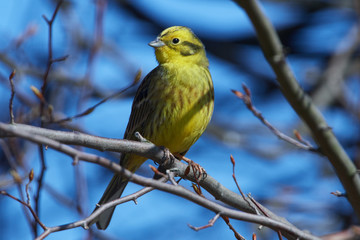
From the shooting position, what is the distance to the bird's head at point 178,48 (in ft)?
16.1

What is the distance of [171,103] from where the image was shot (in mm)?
4387

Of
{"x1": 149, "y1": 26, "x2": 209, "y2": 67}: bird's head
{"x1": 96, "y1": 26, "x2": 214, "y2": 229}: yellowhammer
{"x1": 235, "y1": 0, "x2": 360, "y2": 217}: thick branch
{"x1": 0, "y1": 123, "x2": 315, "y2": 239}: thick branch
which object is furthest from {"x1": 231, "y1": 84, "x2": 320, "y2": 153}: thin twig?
{"x1": 149, "y1": 26, "x2": 209, "y2": 67}: bird's head

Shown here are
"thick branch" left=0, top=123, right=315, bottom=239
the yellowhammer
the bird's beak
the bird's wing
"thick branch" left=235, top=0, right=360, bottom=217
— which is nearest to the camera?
"thick branch" left=0, top=123, right=315, bottom=239

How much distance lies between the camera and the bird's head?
4.92m

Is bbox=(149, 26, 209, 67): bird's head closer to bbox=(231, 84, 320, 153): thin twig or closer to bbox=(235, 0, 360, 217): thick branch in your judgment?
bbox=(231, 84, 320, 153): thin twig

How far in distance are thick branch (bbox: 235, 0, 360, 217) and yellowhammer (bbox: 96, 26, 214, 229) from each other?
5.39 ft

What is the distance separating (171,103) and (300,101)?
5.90 ft

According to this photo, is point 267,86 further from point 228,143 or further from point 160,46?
point 160,46

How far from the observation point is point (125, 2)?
836 centimetres

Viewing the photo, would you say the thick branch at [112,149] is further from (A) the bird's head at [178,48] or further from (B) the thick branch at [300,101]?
(A) the bird's head at [178,48]

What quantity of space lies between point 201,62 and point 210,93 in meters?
0.49

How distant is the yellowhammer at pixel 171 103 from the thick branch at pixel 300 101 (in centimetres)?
164

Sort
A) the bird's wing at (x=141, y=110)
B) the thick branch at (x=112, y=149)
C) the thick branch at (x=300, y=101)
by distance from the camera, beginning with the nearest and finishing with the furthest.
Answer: the thick branch at (x=112, y=149), the thick branch at (x=300, y=101), the bird's wing at (x=141, y=110)

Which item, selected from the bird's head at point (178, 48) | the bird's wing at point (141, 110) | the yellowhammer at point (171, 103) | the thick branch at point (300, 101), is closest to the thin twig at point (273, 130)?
the thick branch at point (300, 101)
